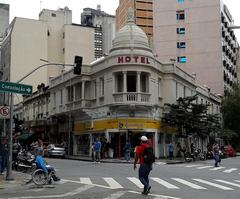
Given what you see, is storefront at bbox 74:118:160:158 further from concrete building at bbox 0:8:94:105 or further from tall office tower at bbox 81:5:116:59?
tall office tower at bbox 81:5:116:59

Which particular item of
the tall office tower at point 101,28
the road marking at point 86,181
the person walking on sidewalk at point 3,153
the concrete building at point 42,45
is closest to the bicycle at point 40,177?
the road marking at point 86,181

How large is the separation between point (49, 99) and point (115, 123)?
1743 cm

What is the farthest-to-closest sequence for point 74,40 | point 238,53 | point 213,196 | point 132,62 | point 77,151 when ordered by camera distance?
point 238,53, point 74,40, point 77,151, point 132,62, point 213,196

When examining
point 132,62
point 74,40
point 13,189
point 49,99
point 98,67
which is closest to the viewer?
point 13,189

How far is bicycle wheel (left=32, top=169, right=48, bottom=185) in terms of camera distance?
53.8ft

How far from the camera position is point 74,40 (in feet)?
267

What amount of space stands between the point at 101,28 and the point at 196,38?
215ft

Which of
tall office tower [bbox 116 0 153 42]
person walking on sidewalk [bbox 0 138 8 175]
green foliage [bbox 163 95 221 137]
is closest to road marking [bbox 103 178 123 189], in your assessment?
person walking on sidewalk [bbox 0 138 8 175]

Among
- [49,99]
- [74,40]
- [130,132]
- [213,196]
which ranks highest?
[74,40]

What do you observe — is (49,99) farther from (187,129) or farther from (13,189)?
(13,189)

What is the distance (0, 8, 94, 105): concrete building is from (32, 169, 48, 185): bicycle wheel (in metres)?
56.0

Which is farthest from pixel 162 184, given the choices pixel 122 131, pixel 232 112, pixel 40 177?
pixel 232 112

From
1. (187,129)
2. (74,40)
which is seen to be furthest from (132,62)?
(74,40)

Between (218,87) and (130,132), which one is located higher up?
Result: (218,87)
